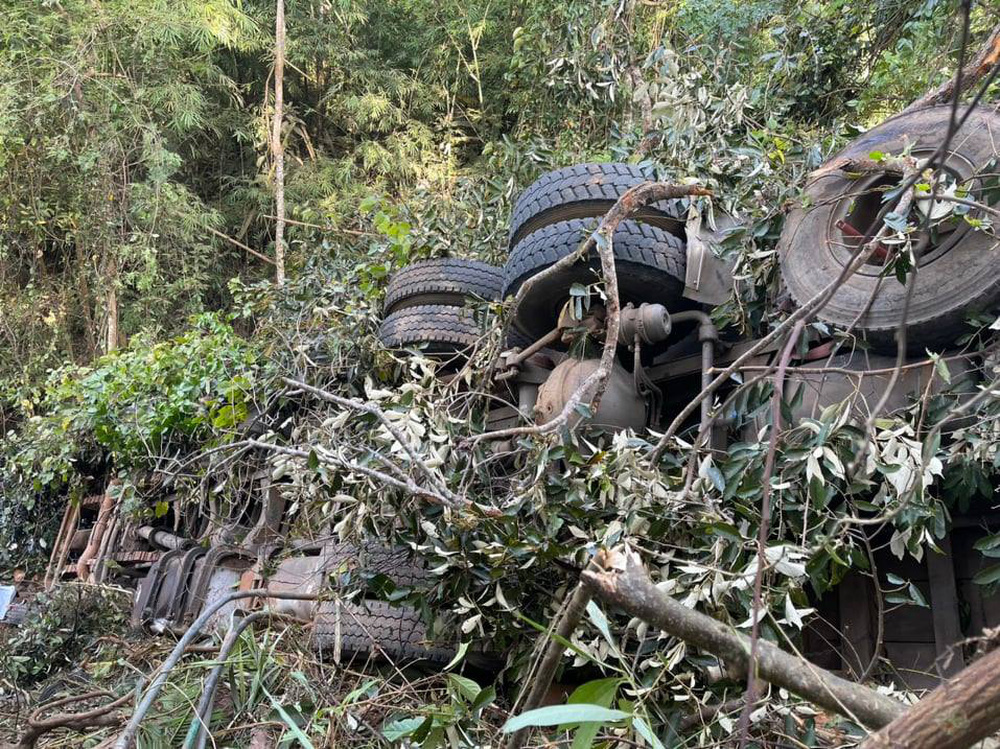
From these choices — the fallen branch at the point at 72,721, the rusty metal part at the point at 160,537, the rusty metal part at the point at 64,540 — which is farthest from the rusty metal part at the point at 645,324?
the rusty metal part at the point at 64,540

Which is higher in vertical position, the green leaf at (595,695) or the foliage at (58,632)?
the green leaf at (595,695)

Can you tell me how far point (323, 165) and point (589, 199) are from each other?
758 centimetres

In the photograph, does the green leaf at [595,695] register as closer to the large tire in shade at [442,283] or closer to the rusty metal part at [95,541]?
the large tire in shade at [442,283]

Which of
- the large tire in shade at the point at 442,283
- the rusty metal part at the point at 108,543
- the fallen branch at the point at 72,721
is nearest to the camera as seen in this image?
the fallen branch at the point at 72,721

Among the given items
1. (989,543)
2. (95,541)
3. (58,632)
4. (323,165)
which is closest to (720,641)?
(989,543)

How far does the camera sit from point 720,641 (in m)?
0.98

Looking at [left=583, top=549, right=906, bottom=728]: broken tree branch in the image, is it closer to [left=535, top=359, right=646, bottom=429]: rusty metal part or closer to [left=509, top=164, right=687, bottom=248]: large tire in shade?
[left=535, top=359, right=646, bottom=429]: rusty metal part

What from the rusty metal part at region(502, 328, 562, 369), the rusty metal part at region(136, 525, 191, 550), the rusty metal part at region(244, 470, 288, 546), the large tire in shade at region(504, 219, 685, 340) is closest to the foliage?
the rusty metal part at region(136, 525, 191, 550)

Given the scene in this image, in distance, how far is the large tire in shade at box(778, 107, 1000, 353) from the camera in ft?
6.56

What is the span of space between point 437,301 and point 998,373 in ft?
7.13

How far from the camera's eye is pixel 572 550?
7.00ft

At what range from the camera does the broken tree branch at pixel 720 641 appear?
3.08ft

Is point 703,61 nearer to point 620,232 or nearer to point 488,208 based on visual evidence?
point 488,208

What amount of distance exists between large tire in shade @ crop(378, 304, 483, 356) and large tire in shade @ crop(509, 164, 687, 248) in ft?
1.76
